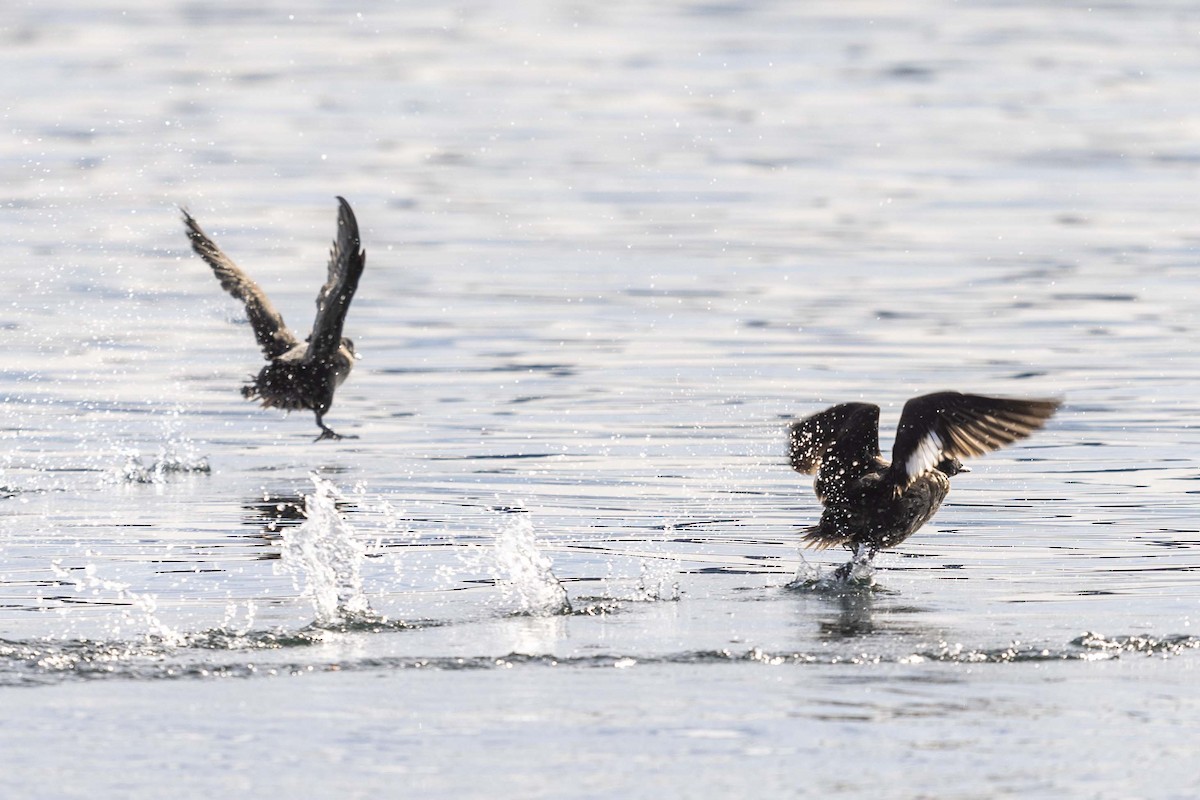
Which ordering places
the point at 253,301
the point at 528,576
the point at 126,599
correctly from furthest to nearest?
1. the point at 253,301
2. the point at 528,576
3. the point at 126,599

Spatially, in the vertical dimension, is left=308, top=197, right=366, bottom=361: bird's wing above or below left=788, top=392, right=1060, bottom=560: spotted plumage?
above

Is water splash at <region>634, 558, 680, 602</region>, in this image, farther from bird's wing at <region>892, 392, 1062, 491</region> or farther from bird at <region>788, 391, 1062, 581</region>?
bird's wing at <region>892, 392, 1062, 491</region>

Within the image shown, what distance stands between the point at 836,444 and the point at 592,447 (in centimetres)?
295

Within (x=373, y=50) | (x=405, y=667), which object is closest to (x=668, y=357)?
(x=405, y=667)

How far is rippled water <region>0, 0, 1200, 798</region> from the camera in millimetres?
6449

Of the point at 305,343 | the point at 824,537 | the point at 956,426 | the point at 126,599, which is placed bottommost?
the point at 126,599

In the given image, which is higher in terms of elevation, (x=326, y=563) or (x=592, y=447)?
(x=592, y=447)

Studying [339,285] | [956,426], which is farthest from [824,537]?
[339,285]

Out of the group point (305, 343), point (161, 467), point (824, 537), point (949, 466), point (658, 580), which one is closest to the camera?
point (658, 580)

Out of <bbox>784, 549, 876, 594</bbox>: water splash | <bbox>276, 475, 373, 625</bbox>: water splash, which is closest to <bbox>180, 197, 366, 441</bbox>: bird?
<bbox>276, 475, 373, 625</bbox>: water splash

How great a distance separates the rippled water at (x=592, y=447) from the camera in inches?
254

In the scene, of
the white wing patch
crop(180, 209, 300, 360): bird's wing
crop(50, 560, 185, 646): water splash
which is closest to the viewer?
crop(50, 560, 185, 646): water splash

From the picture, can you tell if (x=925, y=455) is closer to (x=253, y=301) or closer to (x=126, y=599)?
(x=126, y=599)

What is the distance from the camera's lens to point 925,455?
8984 millimetres
